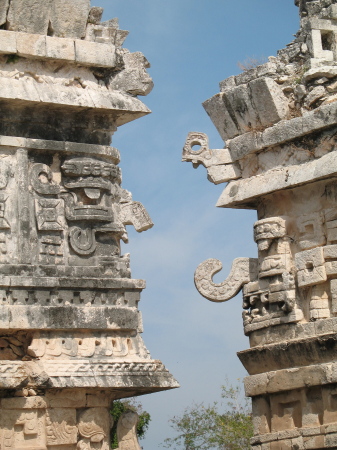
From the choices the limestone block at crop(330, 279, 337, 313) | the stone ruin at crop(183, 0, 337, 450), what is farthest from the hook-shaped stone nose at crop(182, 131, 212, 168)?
the limestone block at crop(330, 279, 337, 313)

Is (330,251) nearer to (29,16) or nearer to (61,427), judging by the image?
(61,427)

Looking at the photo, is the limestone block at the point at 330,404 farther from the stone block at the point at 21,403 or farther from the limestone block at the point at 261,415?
the stone block at the point at 21,403

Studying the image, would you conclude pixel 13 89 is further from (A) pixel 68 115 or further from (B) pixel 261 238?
(B) pixel 261 238

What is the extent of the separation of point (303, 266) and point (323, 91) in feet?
6.21

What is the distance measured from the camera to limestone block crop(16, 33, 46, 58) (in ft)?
38.0

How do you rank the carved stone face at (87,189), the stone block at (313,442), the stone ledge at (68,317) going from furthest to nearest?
the carved stone face at (87,189)
the stone block at (313,442)
the stone ledge at (68,317)

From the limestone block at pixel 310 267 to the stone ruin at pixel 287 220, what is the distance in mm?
12

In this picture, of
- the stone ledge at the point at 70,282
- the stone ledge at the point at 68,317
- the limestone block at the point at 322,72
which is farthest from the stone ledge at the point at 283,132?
the stone ledge at the point at 68,317

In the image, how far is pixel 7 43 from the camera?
1149 cm

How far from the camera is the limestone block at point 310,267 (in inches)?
447

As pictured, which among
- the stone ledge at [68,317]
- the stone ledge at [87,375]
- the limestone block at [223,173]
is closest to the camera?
the stone ledge at [87,375]

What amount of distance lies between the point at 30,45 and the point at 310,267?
12.3ft

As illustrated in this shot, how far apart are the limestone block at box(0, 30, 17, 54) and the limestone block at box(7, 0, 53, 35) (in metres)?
0.18

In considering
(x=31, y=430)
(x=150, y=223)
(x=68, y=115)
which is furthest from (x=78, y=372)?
(x=68, y=115)
